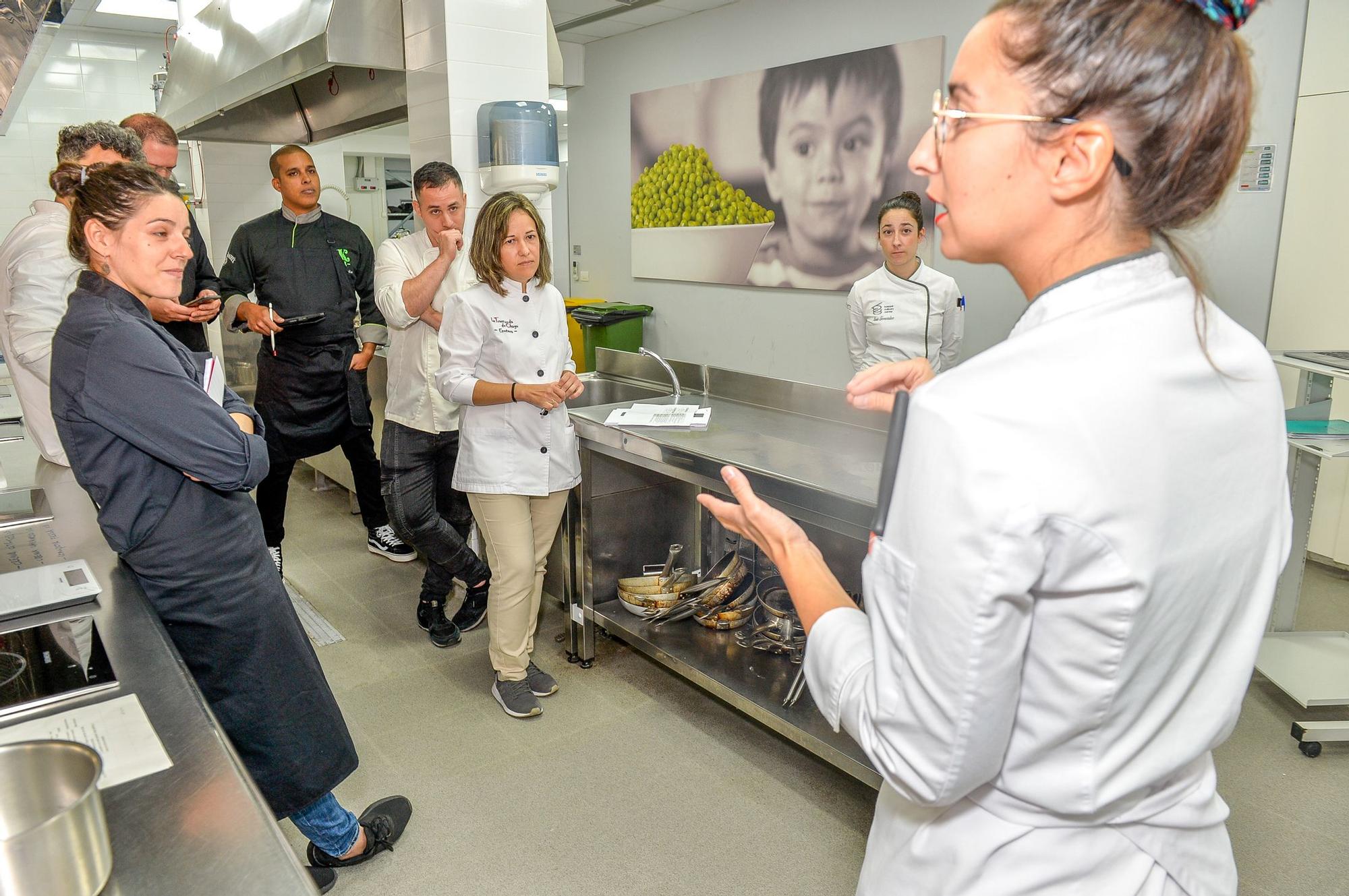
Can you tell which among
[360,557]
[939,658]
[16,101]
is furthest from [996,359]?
[16,101]

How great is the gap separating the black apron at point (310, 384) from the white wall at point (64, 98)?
462cm

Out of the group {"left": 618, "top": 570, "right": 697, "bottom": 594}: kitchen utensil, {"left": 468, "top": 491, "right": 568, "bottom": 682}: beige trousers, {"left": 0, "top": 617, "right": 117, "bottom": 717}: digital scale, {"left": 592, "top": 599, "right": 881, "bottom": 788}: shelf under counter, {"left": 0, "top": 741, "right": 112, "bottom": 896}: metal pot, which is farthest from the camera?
{"left": 618, "top": 570, "right": 697, "bottom": 594}: kitchen utensil

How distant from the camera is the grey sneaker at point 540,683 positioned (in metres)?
2.86

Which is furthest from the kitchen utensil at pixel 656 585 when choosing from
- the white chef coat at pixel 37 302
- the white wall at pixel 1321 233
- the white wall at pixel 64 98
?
the white wall at pixel 64 98

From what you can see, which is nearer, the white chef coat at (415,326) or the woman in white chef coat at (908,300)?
the white chef coat at (415,326)

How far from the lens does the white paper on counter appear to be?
39.0 inches

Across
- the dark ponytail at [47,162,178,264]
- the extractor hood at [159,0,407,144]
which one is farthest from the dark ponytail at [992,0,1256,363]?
the extractor hood at [159,0,407,144]

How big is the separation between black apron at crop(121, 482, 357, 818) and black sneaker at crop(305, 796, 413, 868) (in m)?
0.38

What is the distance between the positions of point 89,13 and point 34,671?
685cm

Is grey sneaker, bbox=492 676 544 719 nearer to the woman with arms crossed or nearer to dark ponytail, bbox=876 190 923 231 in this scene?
the woman with arms crossed

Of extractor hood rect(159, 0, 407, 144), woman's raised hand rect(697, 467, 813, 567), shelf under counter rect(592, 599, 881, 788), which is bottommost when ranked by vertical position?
shelf under counter rect(592, 599, 881, 788)

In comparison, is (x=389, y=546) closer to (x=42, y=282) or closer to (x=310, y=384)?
(x=310, y=384)

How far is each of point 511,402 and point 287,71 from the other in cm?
175

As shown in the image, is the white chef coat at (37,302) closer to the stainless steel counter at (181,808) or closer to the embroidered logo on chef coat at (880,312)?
the stainless steel counter at (181,808)
